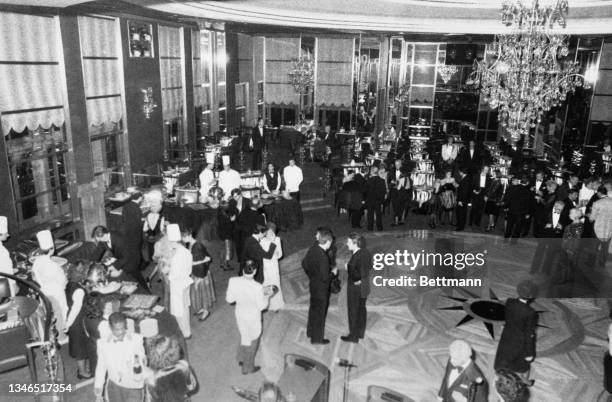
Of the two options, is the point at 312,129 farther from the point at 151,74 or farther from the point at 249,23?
the point at 151,74

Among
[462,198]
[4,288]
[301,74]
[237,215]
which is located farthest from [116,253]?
[301,74]

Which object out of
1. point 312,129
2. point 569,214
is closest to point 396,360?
point 569,214

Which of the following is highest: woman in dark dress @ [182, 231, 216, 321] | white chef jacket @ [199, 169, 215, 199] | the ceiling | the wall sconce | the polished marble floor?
the ceiling

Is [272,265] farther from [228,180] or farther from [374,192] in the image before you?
[374,192]

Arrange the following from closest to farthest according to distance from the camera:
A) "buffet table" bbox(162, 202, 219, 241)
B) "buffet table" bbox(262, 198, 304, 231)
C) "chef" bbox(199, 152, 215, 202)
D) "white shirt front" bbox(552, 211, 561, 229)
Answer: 1. "white shirt front" bbox(552, 211, 561, 229)
2. "buffet table" bbox(162, 202, 219, 241)
3. "buffet table" bbox(262, 198, 304, 231)
4. "chef" bbox(199, 152, 215, 202)

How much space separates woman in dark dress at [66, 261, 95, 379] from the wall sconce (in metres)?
6.16

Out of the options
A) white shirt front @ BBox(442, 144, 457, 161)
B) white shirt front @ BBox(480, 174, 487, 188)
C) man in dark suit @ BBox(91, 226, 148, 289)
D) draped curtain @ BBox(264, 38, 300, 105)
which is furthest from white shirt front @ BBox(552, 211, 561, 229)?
draped curtain @ BBox(264, 38, 300, 105)

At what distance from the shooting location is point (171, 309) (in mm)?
5266

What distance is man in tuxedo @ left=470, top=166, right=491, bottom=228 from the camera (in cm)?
916

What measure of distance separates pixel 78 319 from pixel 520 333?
4.06 meters

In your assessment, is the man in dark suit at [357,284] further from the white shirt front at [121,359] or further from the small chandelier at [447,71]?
the small chandelier at [447,71]

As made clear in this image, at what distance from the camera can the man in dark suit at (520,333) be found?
14.0 feet

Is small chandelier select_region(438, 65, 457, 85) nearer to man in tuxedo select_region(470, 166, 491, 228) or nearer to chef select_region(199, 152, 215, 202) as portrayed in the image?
man in tuxedo select_region(470, 166, 491, 228)
